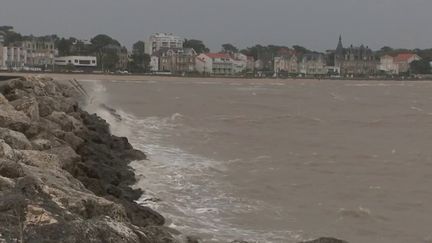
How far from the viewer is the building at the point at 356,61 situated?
128 m

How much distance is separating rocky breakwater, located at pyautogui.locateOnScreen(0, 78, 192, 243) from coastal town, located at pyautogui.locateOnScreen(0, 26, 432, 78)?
80.1 m

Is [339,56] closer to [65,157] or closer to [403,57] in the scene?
[403,57]

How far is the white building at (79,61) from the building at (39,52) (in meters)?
2.84

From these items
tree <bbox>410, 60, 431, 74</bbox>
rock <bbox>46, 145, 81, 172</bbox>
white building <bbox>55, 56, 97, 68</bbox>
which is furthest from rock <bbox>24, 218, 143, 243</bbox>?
tree <bbox>410, 60, 431, 74</bbox>

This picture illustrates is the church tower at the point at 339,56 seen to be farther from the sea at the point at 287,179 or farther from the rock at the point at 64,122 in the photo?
the rock at the point at 64,122

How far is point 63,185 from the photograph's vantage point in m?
6.25

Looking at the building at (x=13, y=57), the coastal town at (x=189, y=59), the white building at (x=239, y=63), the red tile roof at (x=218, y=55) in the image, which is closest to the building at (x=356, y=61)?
the coastal town at (x=189, y=59)

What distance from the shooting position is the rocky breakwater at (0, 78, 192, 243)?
4.36 metres

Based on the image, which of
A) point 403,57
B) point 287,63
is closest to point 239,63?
point 287,63

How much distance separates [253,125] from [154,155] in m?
8.35

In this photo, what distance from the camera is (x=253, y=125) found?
21766 millimetres

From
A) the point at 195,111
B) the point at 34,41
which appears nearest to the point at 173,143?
the point at 195,111

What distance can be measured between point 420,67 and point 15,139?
123922 mm

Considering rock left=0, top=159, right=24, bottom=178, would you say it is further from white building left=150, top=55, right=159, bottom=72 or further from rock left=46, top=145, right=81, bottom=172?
white building left=150, top=55, right=159, bottom=72
